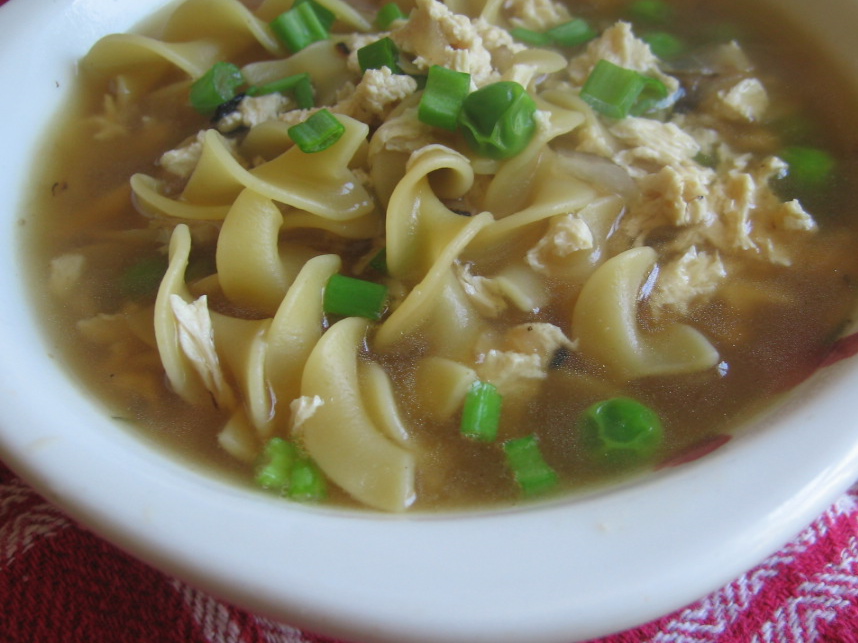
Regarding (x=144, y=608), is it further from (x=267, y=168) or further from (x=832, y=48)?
(x=832, y=48)

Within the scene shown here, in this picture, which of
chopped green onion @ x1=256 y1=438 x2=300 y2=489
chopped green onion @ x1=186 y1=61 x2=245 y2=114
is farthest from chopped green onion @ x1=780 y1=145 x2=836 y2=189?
chopped green onion @ x1=186 y1=61 x2=245 y2=114

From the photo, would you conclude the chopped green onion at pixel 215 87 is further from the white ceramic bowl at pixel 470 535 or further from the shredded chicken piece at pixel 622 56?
the white ceramic bowl at pixel 470 535

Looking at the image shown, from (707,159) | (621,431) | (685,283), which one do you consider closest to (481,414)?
(621,431)

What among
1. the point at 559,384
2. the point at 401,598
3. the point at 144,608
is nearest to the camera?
the point at 401,598

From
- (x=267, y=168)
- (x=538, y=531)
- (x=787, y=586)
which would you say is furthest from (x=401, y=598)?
(x=267, y=168)

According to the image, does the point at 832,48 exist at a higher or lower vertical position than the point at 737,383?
higher

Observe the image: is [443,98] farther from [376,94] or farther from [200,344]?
[200,344]
